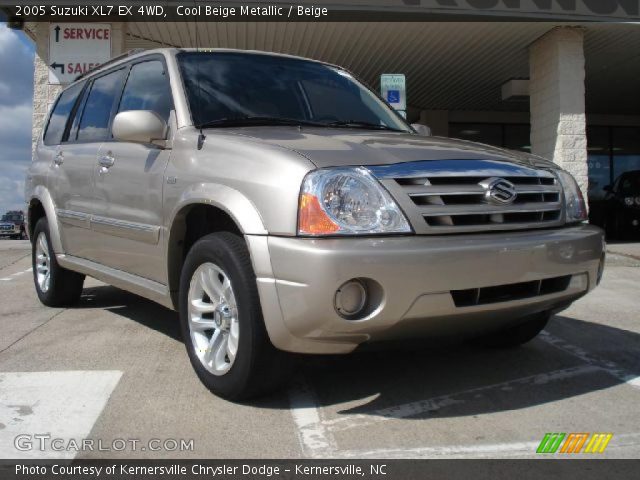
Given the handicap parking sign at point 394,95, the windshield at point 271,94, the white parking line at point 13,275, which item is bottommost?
the white parking line at point 13,275

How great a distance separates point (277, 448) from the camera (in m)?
2.53

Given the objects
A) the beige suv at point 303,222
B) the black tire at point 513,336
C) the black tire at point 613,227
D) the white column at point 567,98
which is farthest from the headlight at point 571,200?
the black tire at point 613,227

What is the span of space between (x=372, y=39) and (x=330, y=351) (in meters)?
8.89

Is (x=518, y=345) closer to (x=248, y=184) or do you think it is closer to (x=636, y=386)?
(x=636, y=386)

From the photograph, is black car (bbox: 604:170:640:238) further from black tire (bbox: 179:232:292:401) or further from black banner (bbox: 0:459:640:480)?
black tire (bbox: 179:232:292:401)

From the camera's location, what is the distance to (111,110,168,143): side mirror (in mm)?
3355

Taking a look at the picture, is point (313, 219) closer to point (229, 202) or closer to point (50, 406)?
point (229, 202)

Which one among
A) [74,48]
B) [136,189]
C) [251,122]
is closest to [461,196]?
[251,122]

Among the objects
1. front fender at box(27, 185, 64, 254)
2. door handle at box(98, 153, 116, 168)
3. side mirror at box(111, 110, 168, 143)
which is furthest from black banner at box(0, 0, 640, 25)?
side mirror at box(111, 110, 168, 143)

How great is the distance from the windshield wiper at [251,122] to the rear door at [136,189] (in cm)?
31

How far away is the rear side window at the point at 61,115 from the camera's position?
17.1 feet

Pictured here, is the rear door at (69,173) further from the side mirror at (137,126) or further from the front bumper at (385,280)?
the front bumper at (385,280)

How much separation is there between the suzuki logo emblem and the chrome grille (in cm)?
1

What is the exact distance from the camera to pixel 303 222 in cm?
256
